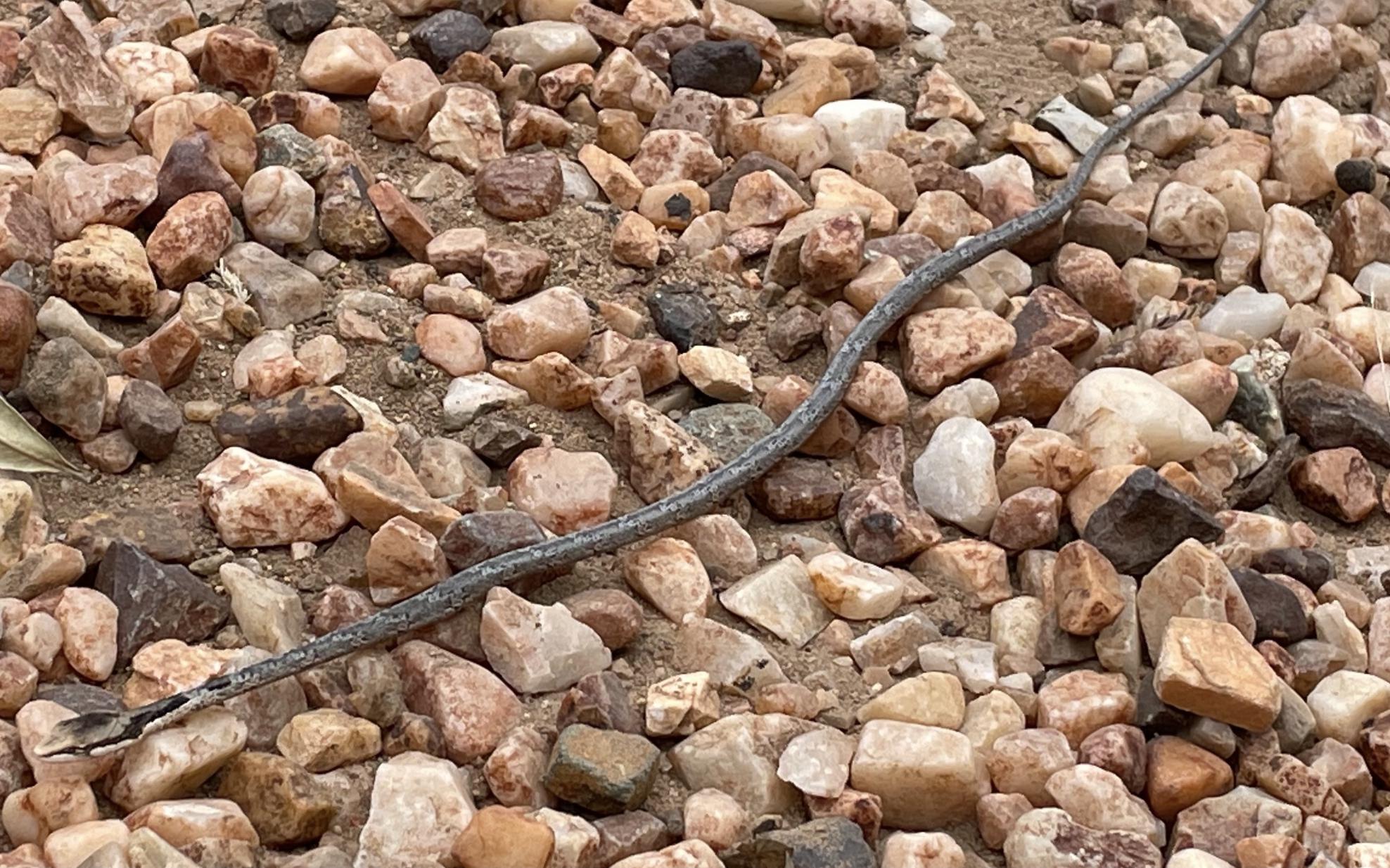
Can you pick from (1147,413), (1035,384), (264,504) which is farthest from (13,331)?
(1147,413)

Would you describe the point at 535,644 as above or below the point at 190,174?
below

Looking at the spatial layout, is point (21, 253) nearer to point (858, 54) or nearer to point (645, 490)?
point (645, 490)

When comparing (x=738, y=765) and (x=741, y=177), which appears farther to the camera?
(x=741, y=177)

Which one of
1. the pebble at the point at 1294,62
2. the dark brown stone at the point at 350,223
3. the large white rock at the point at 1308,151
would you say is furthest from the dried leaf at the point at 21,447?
the pebble at the point at 1294,62

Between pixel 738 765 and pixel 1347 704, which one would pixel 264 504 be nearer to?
pixel 738 765

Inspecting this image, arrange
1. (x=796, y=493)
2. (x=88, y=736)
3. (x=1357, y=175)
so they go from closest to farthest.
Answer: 1. (x=88, y=736)
2. (x=796, y=493)
3. (x=1357, y=175)

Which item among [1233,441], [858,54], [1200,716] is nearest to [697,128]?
[858,54]
